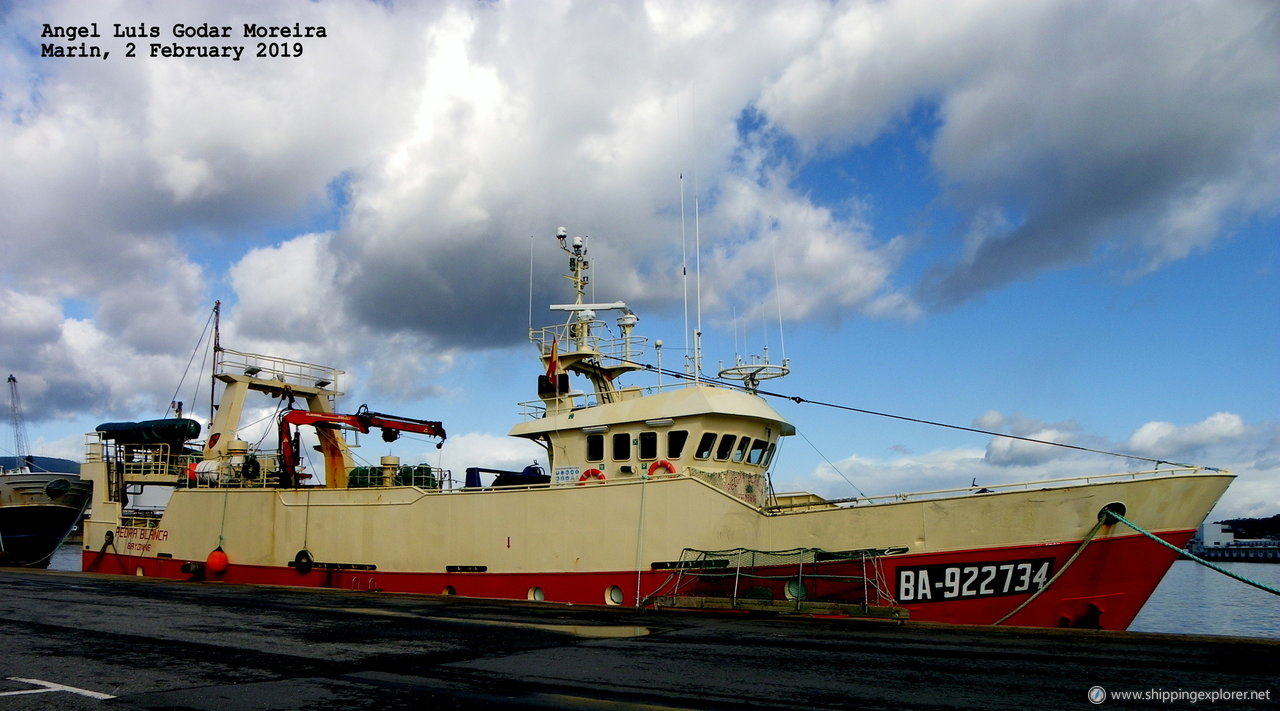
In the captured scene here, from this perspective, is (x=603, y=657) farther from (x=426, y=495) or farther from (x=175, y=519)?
(x=175, y=519)

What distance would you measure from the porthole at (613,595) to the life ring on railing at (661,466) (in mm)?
2452

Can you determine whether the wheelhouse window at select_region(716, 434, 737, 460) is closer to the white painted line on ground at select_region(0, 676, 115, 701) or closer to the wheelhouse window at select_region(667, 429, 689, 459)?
the wheelhouse window at select_region(667, 429, 689, 459)

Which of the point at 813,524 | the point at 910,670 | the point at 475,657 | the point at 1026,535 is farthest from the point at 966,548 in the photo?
the point at 475,657

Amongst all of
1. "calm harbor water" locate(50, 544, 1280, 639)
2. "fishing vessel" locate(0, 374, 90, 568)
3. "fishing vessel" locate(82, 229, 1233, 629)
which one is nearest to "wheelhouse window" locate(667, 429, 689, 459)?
"fishing vessel" locate(82, 229, 1233, 629)

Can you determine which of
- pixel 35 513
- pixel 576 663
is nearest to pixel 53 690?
pixel 576 663

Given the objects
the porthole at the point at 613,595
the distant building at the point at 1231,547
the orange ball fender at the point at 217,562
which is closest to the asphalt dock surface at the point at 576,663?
the porthole at the point at 613,595

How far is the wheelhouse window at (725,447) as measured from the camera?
17758 mm

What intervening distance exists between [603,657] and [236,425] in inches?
842

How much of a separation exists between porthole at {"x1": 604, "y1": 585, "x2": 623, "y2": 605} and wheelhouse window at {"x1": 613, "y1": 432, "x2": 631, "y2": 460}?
2844 mm

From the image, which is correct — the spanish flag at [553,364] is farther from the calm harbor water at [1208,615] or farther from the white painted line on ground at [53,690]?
the calm harbor water at [1208,615]

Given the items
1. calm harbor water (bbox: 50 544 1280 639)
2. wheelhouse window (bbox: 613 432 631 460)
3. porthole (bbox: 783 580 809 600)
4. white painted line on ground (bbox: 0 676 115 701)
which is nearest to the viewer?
white painted line on ground (bbox: 0 676 115 701)

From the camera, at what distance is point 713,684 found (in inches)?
288

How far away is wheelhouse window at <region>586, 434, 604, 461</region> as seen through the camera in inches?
730

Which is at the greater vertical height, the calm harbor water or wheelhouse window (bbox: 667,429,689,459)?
wheelhouse window (bbox: 667,429,689,459)
